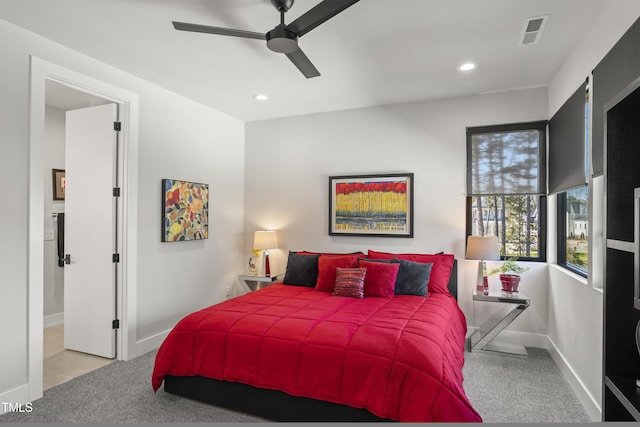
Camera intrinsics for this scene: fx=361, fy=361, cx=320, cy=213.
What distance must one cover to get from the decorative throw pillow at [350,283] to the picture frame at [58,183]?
376 cm

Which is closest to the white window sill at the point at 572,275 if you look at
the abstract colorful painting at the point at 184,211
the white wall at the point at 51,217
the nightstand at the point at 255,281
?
the nightstand at the point at 255,281

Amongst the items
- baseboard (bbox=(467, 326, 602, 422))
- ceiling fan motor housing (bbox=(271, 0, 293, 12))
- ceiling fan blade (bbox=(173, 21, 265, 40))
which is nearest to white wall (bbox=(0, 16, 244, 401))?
ceiling fan blade (bbox=(173, 21, 265, 40))

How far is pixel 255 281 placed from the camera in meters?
4.69

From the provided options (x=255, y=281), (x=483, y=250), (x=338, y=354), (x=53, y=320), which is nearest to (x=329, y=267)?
(x=255, y=281)

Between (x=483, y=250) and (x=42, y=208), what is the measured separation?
392cm

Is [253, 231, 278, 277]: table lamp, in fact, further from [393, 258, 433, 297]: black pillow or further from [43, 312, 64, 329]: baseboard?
[43, 312, 64, 329]: baseboard

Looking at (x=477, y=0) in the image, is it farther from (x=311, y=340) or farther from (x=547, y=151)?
(x=311, y=340)

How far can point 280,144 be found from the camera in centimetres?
496

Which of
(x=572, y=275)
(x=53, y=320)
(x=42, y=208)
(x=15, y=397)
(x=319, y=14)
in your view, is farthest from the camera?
(x=53, y=320)

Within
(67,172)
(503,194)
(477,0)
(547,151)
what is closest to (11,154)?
(67,172)

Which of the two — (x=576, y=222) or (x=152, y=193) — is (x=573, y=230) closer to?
(x=576, y=222)

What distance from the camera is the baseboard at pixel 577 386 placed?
2.37m

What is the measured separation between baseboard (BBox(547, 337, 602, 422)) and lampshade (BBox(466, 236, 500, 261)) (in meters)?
1.00

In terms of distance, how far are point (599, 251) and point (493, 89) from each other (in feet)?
6.94
